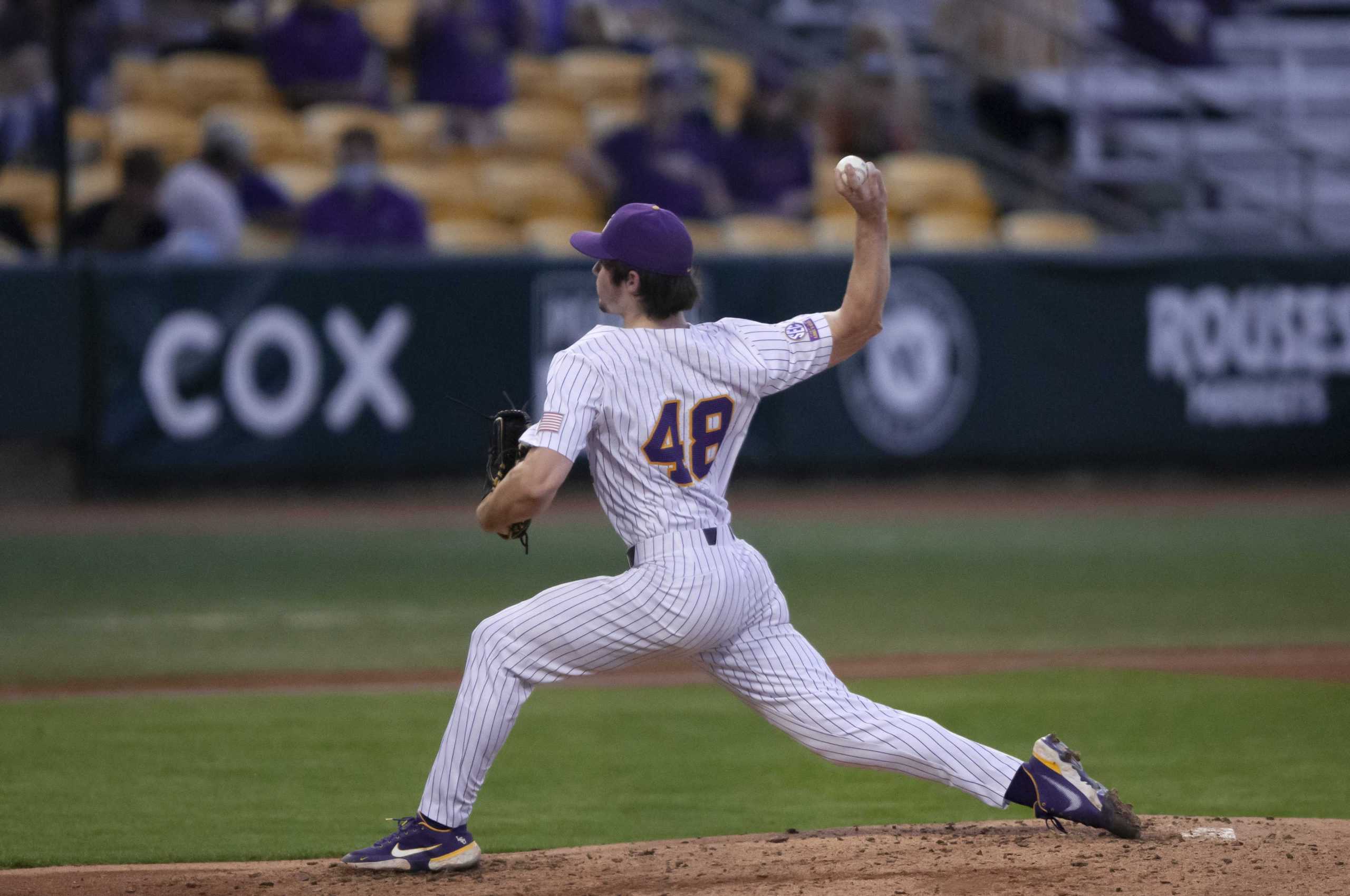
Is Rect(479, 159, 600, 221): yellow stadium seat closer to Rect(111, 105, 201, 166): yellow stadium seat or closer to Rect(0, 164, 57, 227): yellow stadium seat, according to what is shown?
Rect(111, 105, 201, 166): yellow stadium seat

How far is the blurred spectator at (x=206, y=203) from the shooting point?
1302cm

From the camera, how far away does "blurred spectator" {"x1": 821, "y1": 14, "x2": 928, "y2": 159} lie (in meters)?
15.7

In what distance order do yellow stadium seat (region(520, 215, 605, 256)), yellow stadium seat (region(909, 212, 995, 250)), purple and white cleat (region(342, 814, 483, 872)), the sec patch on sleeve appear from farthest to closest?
yellow stadium seat (region(909, 212, 995, 250)) → yellow stadium seat (region(520, 215, 605, 256)) → the sec patch on sleeve → purple and white cleat (region(342, 814, 483, 872))

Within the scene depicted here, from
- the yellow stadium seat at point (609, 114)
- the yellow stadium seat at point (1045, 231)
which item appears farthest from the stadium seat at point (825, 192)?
the yellow stadium seat at point (609, 114)

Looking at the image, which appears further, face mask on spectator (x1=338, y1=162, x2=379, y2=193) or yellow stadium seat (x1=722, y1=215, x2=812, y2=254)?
yellow stadium seat (x1=722, y1=215, x2=812, y2=254)

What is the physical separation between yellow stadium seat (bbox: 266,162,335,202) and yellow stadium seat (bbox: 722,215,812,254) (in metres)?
3.09

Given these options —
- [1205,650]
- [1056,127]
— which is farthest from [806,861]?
[1056,127]

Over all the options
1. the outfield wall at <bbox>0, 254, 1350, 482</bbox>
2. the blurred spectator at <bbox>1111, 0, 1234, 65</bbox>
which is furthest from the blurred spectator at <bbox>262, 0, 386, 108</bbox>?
the blurred spectator at <bbox>1111, 0, 1234, 65</bbox>

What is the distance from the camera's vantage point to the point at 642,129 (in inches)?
569

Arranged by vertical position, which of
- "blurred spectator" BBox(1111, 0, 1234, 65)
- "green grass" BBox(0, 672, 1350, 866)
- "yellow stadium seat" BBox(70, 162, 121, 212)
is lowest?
"green grass" BBox(0, 672, 1350, 866)

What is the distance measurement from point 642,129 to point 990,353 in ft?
10.3

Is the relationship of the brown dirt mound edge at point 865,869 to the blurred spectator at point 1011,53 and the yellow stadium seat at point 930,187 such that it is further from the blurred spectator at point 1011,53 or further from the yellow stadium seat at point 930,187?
the blurred spectator at point 1011,53

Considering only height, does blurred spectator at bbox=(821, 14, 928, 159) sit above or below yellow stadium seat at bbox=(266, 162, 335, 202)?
above

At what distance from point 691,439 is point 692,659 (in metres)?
0.58
